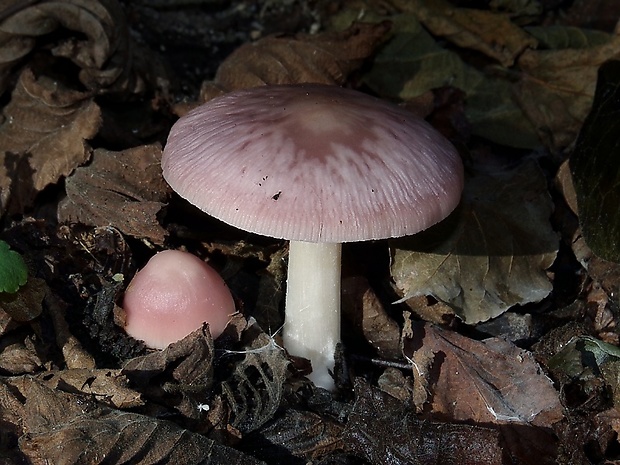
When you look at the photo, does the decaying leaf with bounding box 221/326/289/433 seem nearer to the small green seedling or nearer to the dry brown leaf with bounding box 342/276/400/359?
the dry brown leaf with bounding box 342/276/400/359

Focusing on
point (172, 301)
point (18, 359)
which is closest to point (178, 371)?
point (172, 301)


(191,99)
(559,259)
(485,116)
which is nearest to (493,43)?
(485,116)

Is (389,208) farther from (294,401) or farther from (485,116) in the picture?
(485,116)

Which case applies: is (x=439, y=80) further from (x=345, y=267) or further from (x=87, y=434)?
(x=87, y=434)

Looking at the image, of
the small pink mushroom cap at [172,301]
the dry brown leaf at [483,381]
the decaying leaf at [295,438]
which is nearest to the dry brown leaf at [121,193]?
the small pink mushroom cap at [172,301]

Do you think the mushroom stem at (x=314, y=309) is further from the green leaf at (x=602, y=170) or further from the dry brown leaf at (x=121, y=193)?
the green leaf at (x=602, y=170)

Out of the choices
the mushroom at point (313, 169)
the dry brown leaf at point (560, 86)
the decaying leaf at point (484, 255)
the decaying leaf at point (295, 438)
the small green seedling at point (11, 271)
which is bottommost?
the decaying leaf at point (295, 438)
